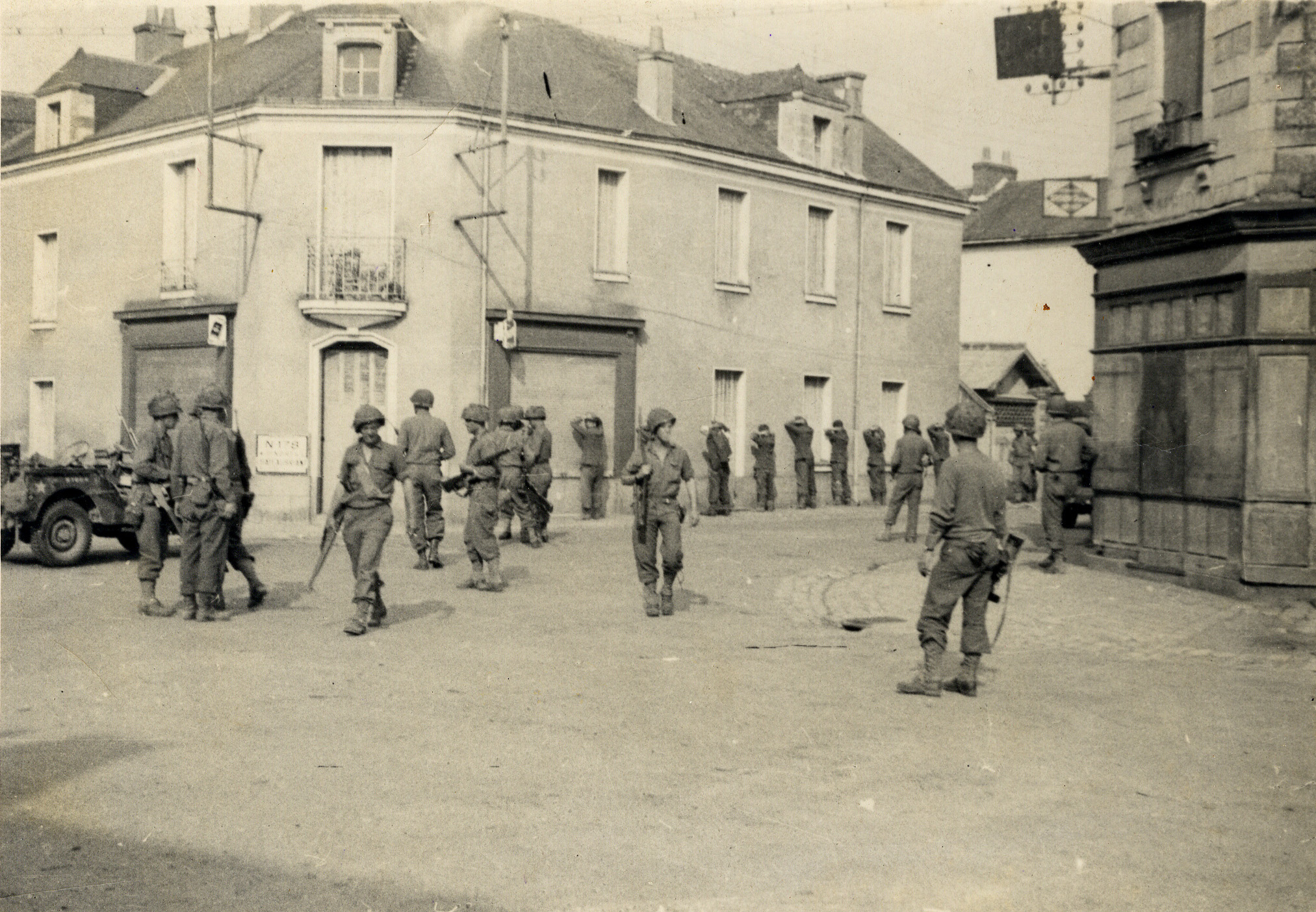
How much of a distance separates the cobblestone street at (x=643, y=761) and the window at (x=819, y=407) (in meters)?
15.5

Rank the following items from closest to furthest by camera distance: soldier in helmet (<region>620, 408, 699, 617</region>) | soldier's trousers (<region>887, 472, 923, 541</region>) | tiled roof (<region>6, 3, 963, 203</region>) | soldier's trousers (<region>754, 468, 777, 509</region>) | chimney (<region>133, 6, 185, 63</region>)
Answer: soldier in helmet (<region>620, 408, 699, 617</region>)
soldier's trousers (<region>887, 472, 923, 541</region>)
tiled roof (<region>6, 3, 963, 203</region>)
soldier's trousers (<region>754, 468, 777, 509</region>)
chimney (<region>133, 6, 185, 63</region>)

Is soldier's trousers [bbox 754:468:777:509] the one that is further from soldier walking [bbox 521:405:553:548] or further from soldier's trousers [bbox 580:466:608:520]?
soldier walking [bbox 521:405:553:548]

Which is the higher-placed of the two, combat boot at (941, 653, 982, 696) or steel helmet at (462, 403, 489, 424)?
steel helmet at (462, 403, 489, 424)

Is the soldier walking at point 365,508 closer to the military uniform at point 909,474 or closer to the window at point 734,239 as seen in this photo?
the military uniform at point 909,474

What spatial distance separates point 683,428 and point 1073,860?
63.3 feet

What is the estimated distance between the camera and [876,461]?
2630 cm

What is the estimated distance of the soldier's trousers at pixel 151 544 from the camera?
10727mm

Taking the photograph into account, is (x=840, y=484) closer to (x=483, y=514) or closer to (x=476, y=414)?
(x=476, y=414)

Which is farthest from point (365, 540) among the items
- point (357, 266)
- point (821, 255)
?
point (821, 255)

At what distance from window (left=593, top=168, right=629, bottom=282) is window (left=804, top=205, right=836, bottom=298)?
507cm

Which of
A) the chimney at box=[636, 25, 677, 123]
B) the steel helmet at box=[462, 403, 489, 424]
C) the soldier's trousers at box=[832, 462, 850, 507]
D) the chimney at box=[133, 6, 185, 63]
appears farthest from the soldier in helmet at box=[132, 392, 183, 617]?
the chimney at box=[133, 6, 185, 63]

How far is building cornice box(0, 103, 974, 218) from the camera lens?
70.0 feet

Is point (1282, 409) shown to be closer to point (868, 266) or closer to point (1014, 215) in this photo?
point (868, 266)

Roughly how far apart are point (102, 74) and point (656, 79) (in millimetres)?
11262
